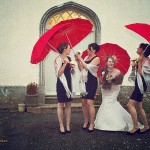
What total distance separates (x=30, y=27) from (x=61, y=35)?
3.45 m

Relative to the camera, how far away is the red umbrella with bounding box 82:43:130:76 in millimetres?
5852

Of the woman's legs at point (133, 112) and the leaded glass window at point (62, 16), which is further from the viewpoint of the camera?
the leaded glass window at point (62, 16)

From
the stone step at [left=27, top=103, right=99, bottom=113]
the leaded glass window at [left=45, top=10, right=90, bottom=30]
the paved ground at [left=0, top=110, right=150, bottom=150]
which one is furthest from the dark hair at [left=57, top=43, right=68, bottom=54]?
the leaded glass window at [left=45, top=10, right=90, bottom=30]

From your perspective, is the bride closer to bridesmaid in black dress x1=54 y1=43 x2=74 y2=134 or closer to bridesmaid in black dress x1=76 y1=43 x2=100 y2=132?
bridesmaid in black dress x1=76 y1=43 x2=100 y2=132

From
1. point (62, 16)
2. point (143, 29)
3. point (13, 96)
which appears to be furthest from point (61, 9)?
point (143, 29)

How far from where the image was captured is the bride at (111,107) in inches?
225

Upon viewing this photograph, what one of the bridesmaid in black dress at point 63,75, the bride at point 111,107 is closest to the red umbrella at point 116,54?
the bride at point 111,107

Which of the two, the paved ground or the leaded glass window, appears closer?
the paved ground

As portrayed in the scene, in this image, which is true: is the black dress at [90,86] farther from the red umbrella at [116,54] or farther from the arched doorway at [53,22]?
the arched doorway at [53,22]

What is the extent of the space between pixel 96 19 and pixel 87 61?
3559 mm

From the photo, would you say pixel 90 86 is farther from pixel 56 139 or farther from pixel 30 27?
pixel 30 27

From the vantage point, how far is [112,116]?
5.78m

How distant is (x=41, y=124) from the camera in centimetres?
653

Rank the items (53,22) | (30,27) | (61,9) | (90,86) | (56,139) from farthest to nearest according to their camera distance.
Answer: (53,22) → (61,9) → (30,27) → (90,86) → (56,139)
